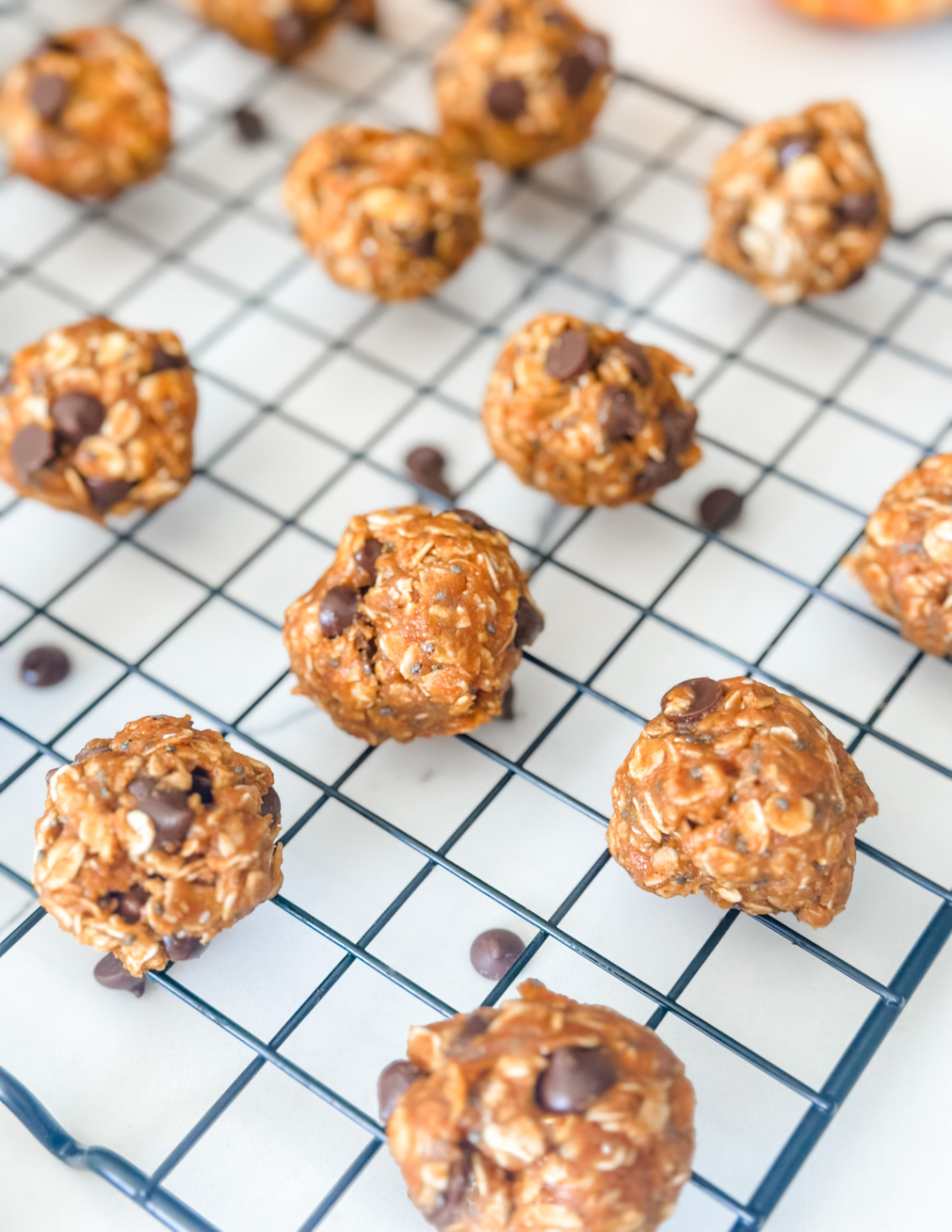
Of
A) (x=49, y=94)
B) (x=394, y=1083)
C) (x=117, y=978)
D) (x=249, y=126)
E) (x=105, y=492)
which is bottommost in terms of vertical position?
(x=117, y=978)

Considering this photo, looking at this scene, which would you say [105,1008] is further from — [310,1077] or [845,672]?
[845,672]

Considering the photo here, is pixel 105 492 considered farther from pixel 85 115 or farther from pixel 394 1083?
pixel 394 1083

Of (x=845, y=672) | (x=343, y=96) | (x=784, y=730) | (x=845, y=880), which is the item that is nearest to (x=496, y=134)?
(x=343, y=96)

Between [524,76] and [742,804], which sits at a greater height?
[524,76]

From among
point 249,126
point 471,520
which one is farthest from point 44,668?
point 249,126

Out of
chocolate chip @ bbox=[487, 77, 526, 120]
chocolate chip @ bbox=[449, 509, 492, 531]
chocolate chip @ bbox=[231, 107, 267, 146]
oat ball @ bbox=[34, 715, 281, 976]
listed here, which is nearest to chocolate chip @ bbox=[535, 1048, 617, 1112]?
oat ball @ bbox=[34, 715, 281, 976]

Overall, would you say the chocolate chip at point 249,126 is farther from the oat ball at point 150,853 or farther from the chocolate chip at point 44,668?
the oat ball at point 150,853
